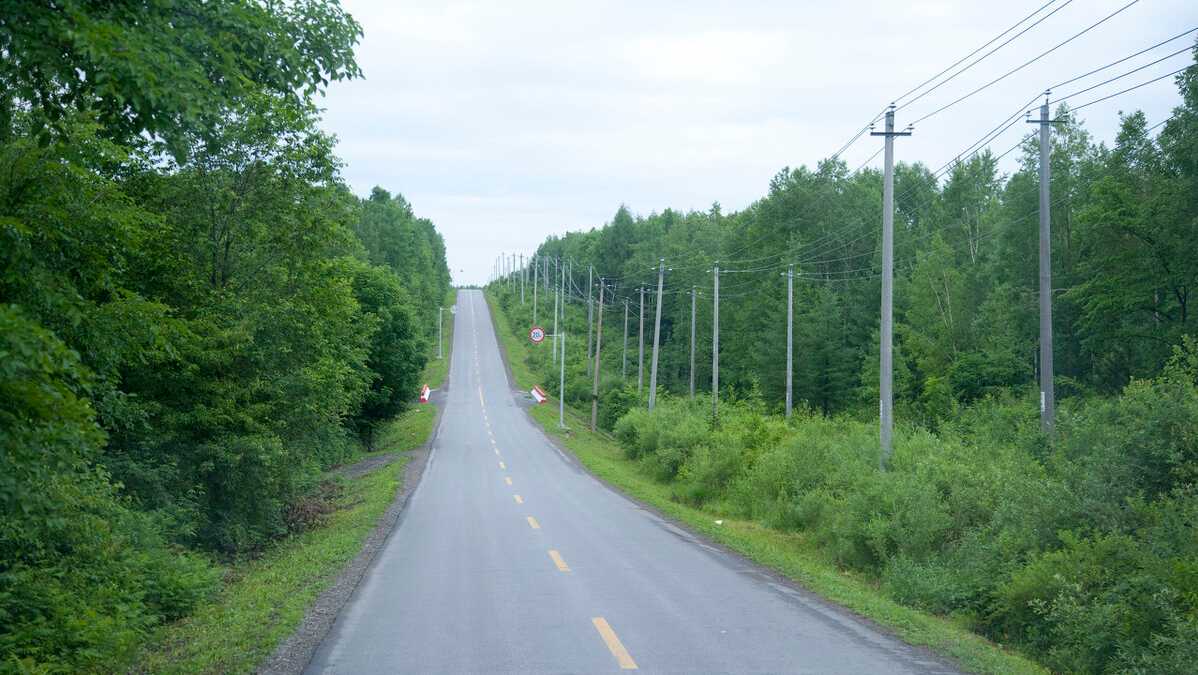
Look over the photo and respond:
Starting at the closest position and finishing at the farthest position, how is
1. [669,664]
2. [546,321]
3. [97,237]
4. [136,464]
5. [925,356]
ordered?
[669,664] → [97,237] → [136,464] → [925,356] → [546,321]

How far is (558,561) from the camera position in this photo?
1291 cm

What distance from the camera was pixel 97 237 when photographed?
7805 millimetres

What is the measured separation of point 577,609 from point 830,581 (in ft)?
13.7

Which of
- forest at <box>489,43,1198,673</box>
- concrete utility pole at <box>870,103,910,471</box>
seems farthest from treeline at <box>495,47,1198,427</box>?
concrete utility pole at <box>870,103,910,471</box>

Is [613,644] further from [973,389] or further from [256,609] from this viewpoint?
[973,389]

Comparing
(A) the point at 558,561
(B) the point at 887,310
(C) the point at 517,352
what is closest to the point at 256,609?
(A) the point at 558,561

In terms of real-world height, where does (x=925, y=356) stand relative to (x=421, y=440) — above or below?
above

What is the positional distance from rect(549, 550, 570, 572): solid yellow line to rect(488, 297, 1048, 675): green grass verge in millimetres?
3175

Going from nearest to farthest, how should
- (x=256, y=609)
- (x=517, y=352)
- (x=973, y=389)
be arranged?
(x=256, y=609) → (x=973, y=389) → (x=517, y=352)

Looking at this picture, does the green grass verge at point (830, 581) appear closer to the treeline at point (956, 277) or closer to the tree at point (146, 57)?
the tree at point (146, 57)

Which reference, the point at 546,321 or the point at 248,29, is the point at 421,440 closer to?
the point at 248,29

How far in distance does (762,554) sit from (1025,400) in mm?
25219

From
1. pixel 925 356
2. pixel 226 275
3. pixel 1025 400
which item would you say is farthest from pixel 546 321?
pixel 226 275

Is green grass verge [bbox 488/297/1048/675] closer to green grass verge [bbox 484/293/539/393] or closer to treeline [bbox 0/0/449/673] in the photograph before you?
treeline [bbox 0/0/449/673]
